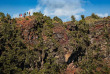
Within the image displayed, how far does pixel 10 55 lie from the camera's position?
2894cm

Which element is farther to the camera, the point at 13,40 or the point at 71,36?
the point at 71,36

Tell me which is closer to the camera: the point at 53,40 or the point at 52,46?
the point at 52,46

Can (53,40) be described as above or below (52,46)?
above

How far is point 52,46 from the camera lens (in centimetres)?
3538

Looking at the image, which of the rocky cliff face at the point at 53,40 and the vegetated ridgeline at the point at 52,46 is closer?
the vegetated ridgeline at the point at 52,46

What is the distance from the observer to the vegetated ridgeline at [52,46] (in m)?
30.4

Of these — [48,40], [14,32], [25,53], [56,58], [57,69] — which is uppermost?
[14,32]

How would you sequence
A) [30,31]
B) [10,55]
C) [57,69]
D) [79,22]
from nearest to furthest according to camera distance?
[10,55] < [57,69] < [30,31] < [79,22]

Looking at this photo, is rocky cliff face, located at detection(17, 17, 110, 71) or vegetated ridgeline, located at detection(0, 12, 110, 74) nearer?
vegetated ridgeline, located at detection(0, 12, 110, 74)

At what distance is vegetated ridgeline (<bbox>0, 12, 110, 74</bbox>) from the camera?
30.4m

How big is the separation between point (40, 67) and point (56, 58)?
5.63m

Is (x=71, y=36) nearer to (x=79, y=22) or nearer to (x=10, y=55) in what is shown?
(x=79, y=22)

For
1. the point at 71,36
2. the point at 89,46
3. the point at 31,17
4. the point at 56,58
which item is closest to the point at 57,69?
the point at 56,58

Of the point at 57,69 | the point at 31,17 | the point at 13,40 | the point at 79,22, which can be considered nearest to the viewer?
the point at 13,40
